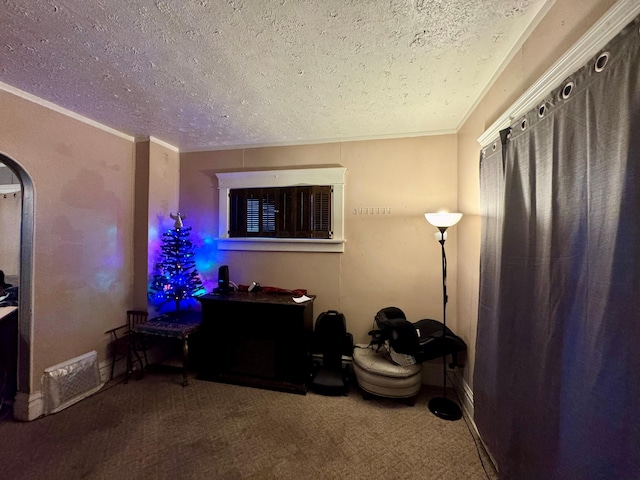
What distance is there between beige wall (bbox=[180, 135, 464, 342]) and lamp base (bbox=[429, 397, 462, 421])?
75 cm

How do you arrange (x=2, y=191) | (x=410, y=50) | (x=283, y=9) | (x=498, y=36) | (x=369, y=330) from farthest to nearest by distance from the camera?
(x=2, y=191) → (x=369, y=330) → (x=410, y=50) → (x=498, y=36) → (x=283, y=9)

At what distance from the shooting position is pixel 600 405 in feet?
2.76

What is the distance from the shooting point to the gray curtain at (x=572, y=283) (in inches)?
30.5

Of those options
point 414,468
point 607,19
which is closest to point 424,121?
point 607,19

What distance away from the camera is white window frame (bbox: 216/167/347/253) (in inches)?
113

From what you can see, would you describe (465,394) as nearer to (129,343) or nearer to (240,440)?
(240,440)

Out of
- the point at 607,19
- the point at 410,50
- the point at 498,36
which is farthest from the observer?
the point at 410,50

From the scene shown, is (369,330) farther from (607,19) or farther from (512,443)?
(607,19)

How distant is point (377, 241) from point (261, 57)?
6.46ft

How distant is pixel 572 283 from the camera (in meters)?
0.99

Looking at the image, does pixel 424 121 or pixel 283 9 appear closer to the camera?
pixel 283 9

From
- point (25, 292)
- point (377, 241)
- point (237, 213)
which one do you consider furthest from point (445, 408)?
point (25, 292)

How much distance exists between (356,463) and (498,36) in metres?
2.76

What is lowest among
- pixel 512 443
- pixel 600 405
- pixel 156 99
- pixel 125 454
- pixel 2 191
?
pixel 125 454
